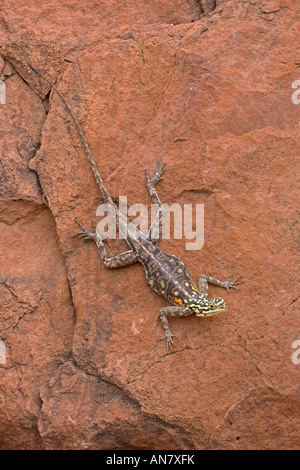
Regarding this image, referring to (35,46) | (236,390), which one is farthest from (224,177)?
(35,46)

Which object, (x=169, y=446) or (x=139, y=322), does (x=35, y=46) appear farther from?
(x=169, y=446)

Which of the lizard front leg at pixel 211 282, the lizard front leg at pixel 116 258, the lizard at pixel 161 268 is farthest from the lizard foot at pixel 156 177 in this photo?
the lizard front leg at pixel 211 282

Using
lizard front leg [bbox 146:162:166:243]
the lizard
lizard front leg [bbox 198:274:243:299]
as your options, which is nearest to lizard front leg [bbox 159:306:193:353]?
the lizard

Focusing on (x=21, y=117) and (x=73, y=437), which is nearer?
(x=73, y=437)

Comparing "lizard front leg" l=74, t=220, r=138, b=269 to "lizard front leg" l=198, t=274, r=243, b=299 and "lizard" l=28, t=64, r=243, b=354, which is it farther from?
"lizard front leg" l=198, t=274, r=243, b=299

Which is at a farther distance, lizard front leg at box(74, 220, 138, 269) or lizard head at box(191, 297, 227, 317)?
lizard front leg at box(74, 220, 138, 269)

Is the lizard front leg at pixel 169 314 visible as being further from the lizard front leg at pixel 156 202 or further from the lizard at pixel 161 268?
the lizard front leg at pixel 156 202

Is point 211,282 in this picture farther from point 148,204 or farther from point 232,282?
point 148,204
